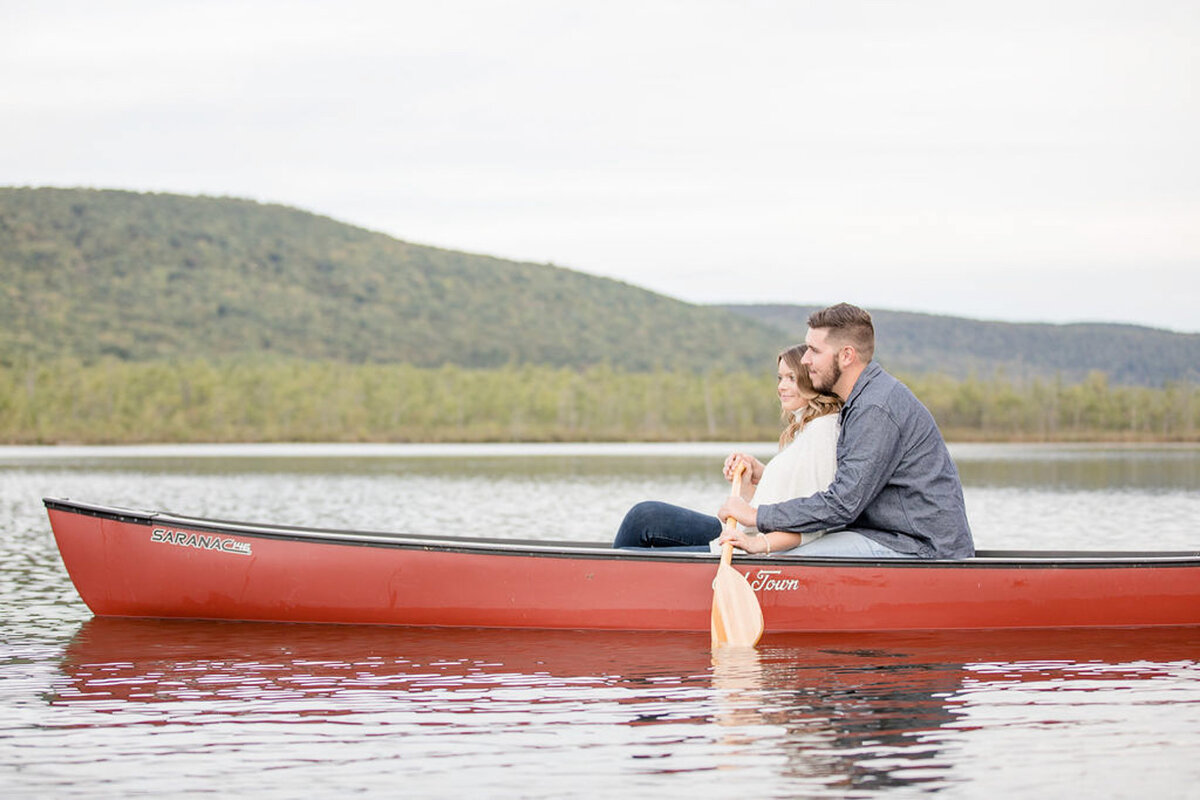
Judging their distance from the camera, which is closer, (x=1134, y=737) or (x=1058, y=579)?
(x=1134, y=737)

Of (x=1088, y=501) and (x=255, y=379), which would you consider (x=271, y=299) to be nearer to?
(x=255, y=379)

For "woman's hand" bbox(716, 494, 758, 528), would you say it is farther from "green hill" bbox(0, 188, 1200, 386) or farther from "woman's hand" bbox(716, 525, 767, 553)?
"green hill" bbox(0, 188, 1200, 386)

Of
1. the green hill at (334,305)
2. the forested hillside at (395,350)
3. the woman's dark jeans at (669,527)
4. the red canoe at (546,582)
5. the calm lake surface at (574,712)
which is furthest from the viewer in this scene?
the green hill at (334,305)

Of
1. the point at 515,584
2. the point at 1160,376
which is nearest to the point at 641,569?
the point at 515,584

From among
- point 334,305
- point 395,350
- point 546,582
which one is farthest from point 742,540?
point 334,305

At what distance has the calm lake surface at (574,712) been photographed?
5.72 metres

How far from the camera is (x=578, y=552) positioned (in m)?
9.31

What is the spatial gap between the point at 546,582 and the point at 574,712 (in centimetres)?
240

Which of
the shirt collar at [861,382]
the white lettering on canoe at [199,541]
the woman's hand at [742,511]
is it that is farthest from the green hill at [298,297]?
the shirt collar at [861,382]

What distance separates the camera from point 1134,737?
21.3 ft

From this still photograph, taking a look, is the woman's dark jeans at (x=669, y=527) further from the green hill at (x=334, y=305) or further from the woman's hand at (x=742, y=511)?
the green hill at (x=334, y=305)

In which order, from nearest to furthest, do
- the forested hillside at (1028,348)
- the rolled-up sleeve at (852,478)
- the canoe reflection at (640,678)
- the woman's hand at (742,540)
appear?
the canoe reflection at (640,678), the rolled-up sleeve at (852,478), the woman's hand at (742,540), the forested hillside at (1028,348)

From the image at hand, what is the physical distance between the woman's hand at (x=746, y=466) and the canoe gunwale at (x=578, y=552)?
544 millimetres

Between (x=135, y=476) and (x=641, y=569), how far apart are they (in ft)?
100
